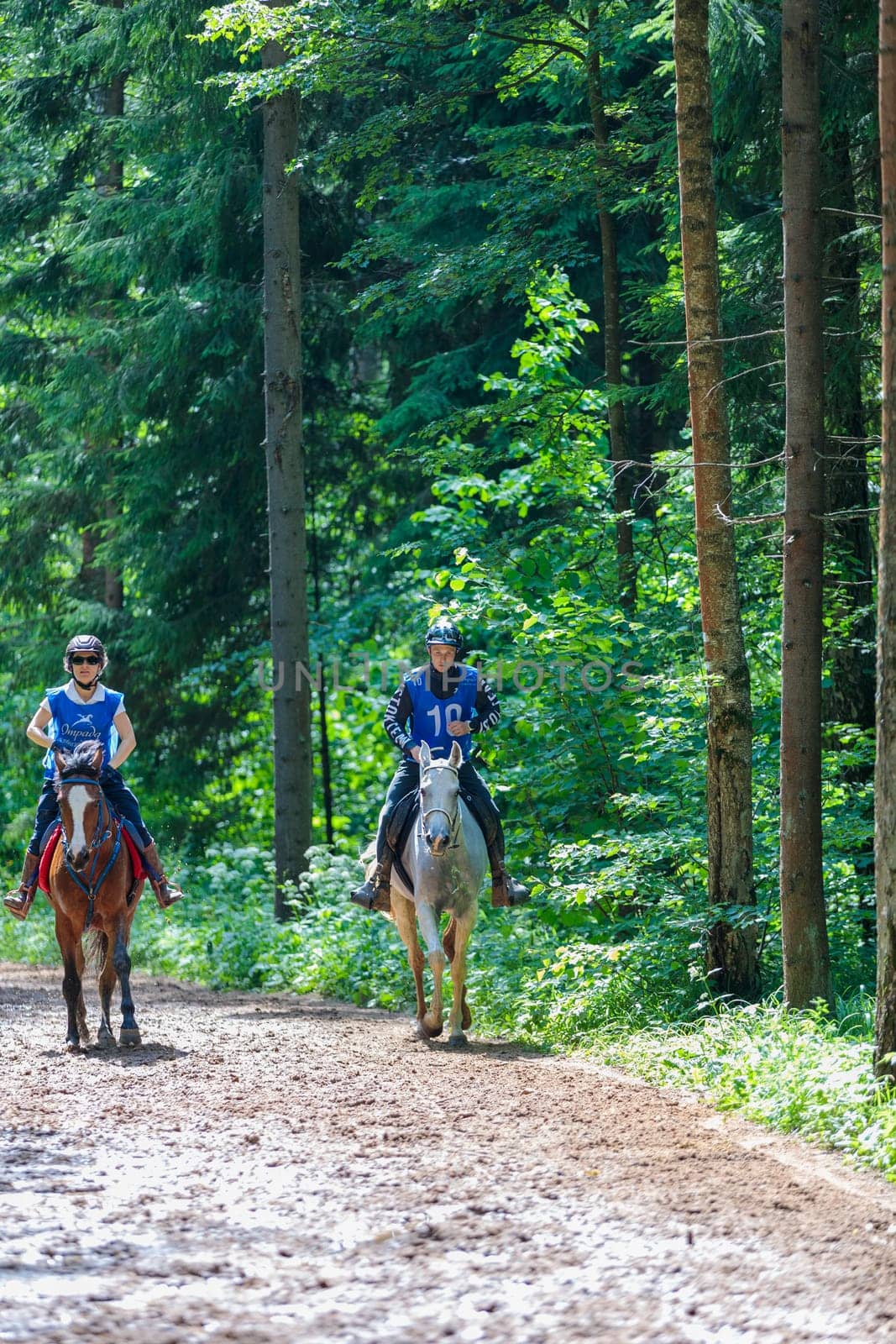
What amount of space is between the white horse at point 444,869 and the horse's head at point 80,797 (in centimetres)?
225

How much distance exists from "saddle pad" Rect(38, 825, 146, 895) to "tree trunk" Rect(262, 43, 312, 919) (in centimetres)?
700

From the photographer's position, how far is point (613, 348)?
51.4ft

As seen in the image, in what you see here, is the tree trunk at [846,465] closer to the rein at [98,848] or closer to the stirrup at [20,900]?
the rein at [98,848]

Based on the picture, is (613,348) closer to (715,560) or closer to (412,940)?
(715,560)

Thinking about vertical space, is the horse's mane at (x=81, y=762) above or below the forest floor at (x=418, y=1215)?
above

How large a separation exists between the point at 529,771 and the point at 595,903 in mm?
1410

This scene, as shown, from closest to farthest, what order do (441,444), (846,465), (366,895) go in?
(366,895)
(846,465)
(441,444)

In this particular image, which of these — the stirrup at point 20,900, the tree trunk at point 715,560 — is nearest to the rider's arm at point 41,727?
the stirrup at point 20,900

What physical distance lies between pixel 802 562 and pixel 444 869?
3342 mm

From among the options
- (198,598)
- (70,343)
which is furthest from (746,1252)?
(70,343)

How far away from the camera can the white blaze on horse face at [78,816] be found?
9867mm

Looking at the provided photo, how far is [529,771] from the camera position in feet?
43.3

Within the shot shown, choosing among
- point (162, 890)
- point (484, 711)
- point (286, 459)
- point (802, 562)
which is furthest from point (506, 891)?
point (286, 459)

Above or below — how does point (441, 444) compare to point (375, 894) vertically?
above
